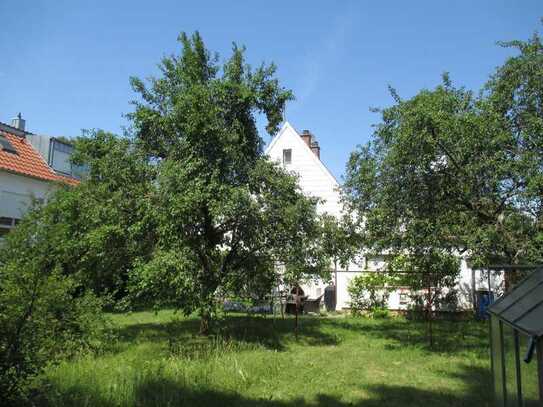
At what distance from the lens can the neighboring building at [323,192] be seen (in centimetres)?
2069

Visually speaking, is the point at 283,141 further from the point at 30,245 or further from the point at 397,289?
the point at 30,245

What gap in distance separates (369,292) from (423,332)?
18.4 feet

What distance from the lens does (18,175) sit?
71.3 feet

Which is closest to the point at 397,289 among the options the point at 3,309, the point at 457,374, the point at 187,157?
the point at 457,374

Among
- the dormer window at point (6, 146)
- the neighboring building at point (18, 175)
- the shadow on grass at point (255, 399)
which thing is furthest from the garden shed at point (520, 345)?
the dormer window at point (6, 146)

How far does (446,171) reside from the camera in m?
12.1

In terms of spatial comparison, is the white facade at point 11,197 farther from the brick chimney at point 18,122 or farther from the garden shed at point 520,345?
the garden shed at point 520,345

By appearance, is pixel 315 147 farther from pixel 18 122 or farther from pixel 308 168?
pixel 18 122

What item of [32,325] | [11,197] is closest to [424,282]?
[32,325]

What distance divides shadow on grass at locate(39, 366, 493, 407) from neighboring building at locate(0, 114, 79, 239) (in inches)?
581

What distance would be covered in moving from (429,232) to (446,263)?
3.20ft

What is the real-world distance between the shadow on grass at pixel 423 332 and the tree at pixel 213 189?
4.21 metres

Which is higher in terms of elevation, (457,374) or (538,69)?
(538,69)

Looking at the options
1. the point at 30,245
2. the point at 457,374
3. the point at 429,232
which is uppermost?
the point at 429,232
